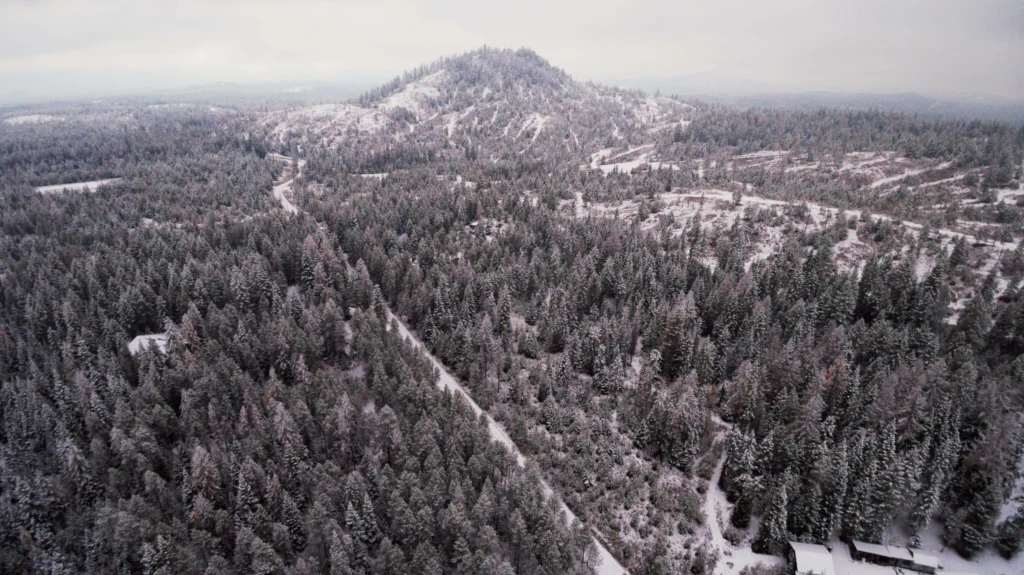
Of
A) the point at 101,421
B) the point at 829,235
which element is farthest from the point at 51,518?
the point at 829,235

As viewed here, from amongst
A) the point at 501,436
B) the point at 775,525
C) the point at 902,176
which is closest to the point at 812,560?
the point at 775,525

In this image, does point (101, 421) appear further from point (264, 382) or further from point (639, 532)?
point (639, 532)

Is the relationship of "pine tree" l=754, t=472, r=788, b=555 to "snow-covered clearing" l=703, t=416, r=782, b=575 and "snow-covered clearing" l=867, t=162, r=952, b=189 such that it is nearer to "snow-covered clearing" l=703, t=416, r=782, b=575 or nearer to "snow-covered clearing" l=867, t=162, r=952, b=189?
"snow-covered clearing" l=703, t=416, r=782, b=575

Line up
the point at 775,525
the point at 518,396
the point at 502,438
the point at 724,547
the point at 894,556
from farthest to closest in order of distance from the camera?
the point at 518,396 < the point at 502,438 < the point at 724,547 < the point at 775,525 < the point at 894,556

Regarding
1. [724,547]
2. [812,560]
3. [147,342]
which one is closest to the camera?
[812,560]

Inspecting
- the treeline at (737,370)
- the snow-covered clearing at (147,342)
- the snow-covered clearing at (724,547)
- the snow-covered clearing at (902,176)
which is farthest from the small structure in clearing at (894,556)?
the snow-covered clearing at (902,176)

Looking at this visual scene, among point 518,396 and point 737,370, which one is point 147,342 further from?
point 737,370

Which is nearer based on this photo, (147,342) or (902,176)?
(147,342)
